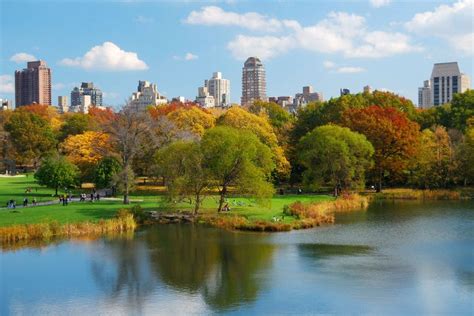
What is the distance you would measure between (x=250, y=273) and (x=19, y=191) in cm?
3538

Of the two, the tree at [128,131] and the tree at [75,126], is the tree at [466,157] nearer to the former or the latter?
the tree at [128,131]

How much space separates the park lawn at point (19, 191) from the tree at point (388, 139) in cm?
3077

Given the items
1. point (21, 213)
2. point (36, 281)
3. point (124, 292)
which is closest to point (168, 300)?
point (124, 292)

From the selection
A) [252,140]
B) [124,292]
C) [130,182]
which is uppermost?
[252,140]

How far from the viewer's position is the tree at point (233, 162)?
4238 cm

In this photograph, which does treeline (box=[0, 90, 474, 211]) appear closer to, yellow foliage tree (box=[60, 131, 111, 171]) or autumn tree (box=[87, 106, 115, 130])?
yellow foliage tree (box=[60, 131, 111, 171])

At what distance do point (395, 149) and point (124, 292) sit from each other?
138ft

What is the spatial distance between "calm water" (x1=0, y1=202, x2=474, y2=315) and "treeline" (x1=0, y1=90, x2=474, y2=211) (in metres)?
5.55

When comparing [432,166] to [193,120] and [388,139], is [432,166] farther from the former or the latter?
[193,120]

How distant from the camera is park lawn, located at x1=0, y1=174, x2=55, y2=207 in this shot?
5056cm

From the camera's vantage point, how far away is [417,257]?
30875mm

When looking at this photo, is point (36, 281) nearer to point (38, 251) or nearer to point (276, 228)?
point (38, 251)

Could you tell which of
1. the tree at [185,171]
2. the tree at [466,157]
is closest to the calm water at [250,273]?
the tree at [185,171]

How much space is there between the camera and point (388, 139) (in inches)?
2420
